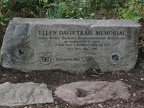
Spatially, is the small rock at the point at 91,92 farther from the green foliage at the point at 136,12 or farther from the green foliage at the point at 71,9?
the green foliage at the point at 71,9

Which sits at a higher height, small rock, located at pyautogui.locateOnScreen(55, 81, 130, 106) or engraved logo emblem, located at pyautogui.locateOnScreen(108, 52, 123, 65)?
engraved logo emblem, located at pyautogui.locateOnScreen(108, 52, 123, 65)

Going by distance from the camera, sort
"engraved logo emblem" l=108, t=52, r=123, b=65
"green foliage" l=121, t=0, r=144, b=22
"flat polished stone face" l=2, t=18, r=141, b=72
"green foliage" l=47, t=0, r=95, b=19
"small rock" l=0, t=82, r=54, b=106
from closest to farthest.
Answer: "small rock" l=0, t=82, r=54, b=106, "flat polished stone face" l=2, t=18, r=141, b=72, "engraved logo emblem" l=108, t=52, r=123, b=65, "green foliage" l=121, t=0, r=144, b=22, "green foliage" l=47, t=0, r=95, b=19

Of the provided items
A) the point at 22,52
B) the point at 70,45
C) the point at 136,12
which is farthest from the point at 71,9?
the point at 22,52

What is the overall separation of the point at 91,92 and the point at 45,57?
2.37 feet

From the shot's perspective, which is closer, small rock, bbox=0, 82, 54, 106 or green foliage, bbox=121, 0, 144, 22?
small rock, bbox=0, 82, 54, 106

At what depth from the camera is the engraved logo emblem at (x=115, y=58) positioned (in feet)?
12.3

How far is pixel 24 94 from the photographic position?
127 inches

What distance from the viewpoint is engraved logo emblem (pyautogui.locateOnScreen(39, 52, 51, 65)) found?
12.2 feet

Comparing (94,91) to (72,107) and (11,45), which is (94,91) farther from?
(11,45)

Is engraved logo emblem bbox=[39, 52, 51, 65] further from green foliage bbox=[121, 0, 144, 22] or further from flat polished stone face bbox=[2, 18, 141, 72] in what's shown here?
green foliage bbox=[121, 0, 144, 22]

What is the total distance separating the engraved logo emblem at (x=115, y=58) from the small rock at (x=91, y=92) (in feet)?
1.06

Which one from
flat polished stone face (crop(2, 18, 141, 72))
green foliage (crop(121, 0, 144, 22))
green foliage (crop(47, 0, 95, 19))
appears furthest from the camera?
green foliage (crop(47, 0, 95, 19))

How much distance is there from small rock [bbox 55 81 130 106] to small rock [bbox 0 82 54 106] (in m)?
0.14

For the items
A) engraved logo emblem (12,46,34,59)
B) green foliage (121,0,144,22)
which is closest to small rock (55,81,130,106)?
engraved logo emblem (12,46,34,59)
